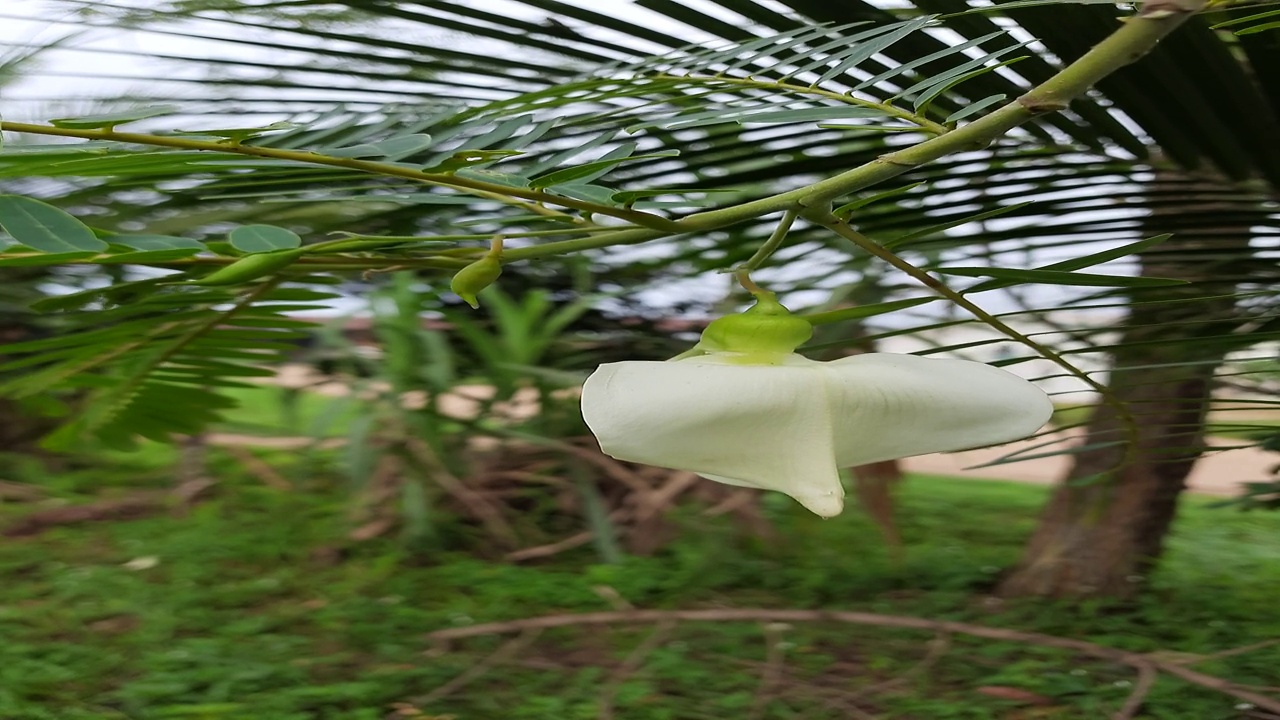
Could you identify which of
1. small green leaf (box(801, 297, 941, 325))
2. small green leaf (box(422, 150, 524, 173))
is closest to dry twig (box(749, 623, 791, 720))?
small green leaf (box(801, 297, 941, 325))

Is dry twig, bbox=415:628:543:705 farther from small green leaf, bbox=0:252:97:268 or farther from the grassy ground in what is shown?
small green leaf, bbox=0:252:97:268

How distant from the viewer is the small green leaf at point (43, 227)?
32 cm

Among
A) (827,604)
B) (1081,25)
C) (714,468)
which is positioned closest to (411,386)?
(827,604)

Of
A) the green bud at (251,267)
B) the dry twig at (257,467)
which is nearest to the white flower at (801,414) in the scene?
the green bud at (251,267)

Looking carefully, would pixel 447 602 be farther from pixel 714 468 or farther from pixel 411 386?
pixel 714 468

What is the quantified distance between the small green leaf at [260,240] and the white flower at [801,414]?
0.16m

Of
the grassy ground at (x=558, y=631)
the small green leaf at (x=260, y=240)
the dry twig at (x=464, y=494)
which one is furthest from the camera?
the dry twig at (x=464, y=494)

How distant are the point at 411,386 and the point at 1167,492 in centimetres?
121

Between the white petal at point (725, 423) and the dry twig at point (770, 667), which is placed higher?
the white petal at point (725, 423)

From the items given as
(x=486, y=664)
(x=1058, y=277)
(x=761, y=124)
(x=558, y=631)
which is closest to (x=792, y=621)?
(x=558, y=631)

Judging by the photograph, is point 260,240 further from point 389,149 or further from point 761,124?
point 761,124

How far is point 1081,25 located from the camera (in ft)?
1.72

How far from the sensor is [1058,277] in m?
0.37

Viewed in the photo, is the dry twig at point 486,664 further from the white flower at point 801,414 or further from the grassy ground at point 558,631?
the white flower at point 801,414
